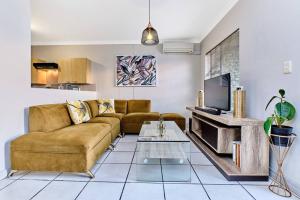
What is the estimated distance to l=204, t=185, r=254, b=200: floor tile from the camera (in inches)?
69.6

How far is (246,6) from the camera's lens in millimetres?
2779

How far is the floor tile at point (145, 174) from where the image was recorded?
6.98 feet

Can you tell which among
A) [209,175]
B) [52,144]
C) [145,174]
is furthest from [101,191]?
[209,175]

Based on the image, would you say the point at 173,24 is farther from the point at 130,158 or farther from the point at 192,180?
the point at 192,180

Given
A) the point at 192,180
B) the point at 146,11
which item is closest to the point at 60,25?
the point at 146,11

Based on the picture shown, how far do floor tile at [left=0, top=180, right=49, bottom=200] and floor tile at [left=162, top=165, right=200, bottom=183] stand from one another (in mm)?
1318

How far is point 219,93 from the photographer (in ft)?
10.2

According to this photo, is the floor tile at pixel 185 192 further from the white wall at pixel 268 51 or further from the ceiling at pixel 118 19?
the ceiling at pixel 118 19

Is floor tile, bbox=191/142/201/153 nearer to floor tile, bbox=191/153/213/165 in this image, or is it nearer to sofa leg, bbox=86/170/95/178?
floor tile, bbox=191/153/213/165

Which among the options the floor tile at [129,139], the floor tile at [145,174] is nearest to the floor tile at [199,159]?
the floor tile at [145,174]

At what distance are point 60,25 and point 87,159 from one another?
3.40 m

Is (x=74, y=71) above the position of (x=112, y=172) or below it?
above

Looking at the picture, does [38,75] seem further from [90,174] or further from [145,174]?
[145,174]

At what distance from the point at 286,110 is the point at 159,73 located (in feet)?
12.8
